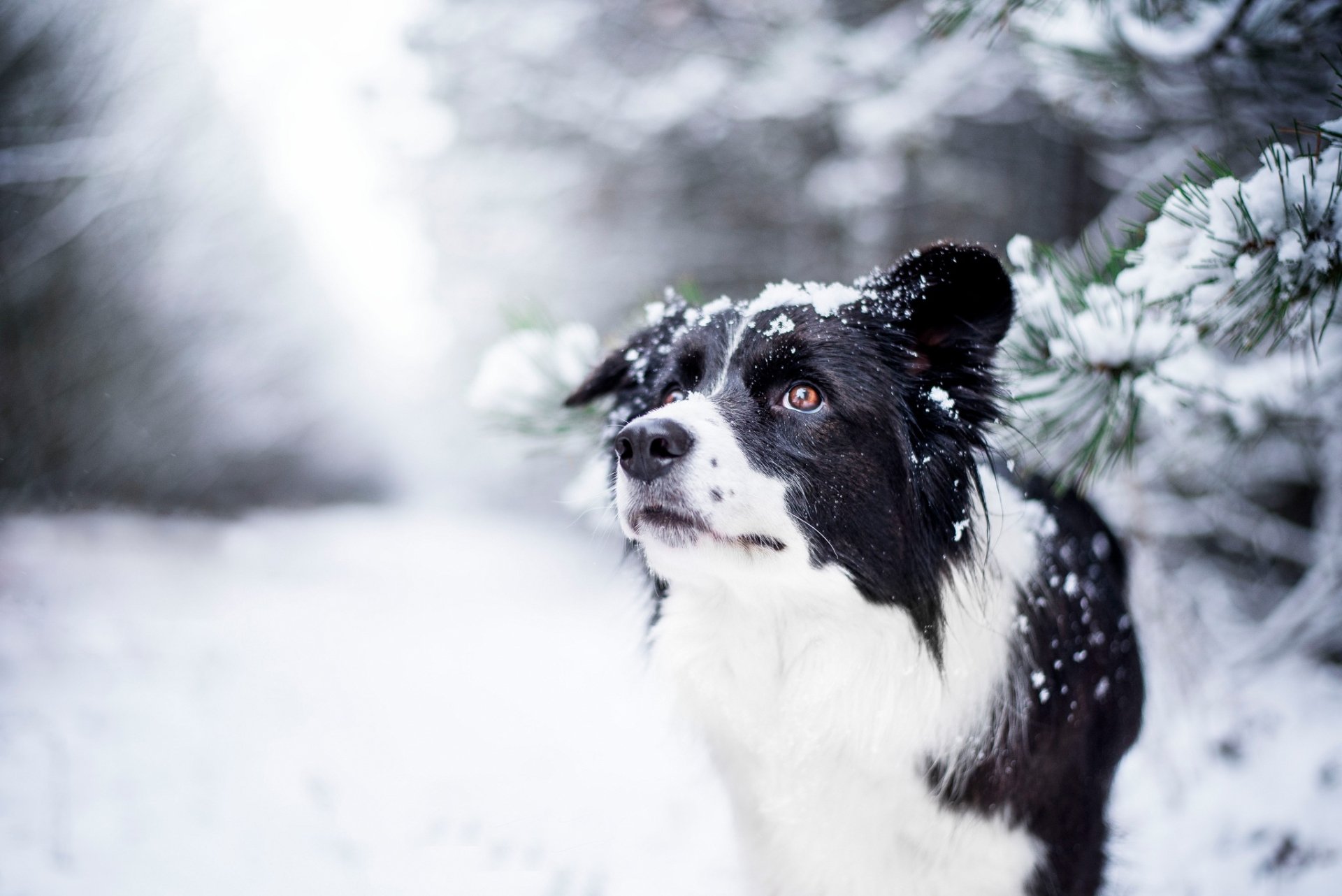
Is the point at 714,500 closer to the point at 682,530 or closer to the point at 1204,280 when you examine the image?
the point at 682,530

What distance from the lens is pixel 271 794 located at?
11.9ft

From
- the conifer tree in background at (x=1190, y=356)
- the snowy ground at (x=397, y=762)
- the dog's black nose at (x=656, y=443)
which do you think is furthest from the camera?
the snowy ground at (x=397, y=762)

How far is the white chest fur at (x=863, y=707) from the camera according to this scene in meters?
1.90

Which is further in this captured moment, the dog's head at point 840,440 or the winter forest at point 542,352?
the winter forest at point 542,352

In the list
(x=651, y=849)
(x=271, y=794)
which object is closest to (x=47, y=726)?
(x=271, y=794)

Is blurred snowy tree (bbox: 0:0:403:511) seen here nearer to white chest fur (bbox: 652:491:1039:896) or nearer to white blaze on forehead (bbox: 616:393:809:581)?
white blaze on forehead (bbox: 616:393:809:581)

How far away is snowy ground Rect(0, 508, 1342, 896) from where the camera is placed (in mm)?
2910

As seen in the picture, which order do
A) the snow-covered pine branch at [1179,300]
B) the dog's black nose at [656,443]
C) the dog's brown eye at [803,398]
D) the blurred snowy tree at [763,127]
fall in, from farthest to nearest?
the blurred snowy tree at [763,127] < the dog's brown eye at [803,398] < the dog's black nose at [656,443] < the snow-covered pine branch at [1179,300]

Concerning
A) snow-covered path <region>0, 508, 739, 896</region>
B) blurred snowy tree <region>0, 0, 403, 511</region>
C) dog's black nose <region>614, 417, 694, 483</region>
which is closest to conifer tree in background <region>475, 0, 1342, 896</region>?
dog's black nose <region>614, 417, 694, 483</region>

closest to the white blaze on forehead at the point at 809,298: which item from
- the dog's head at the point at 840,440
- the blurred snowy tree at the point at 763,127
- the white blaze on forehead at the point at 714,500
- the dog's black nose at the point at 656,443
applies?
the dog's head at the point at 840,440

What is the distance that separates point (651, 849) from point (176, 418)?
324 inches

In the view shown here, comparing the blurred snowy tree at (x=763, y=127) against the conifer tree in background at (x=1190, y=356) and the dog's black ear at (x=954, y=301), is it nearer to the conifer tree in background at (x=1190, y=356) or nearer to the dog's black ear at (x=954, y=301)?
the conifer tree in background at (x=1190, y=356)

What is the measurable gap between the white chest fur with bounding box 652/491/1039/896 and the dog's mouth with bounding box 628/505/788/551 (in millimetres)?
63

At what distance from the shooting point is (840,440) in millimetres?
1900
